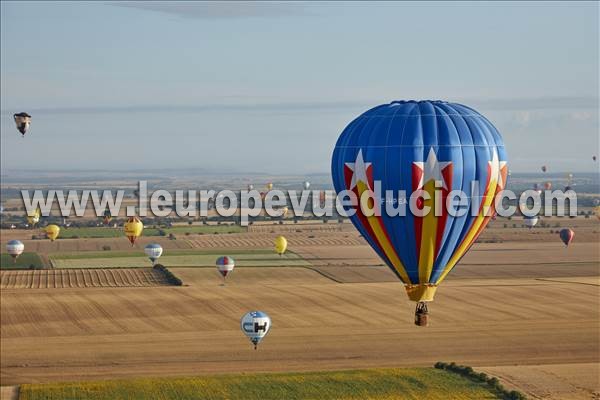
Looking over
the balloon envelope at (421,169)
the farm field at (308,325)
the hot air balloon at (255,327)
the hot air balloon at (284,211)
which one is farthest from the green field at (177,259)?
the balloon envelope at (421,169)

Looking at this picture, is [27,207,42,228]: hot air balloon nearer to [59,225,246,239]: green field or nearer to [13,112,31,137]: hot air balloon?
[59,225,246,239]: green field

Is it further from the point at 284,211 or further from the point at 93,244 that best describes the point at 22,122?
the point at 284,211

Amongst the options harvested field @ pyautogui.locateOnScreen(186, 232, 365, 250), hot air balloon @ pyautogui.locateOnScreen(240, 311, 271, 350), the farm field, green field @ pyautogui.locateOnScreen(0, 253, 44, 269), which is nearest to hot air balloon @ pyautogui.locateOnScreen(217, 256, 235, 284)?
the farm field

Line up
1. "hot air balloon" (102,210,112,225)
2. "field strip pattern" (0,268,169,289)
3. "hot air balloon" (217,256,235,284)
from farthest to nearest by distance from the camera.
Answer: "hot air balloon" (102,210,112,225) < "hot air balloon" (217,256,235,284) < "field strip pattern" (0,268,169,289)

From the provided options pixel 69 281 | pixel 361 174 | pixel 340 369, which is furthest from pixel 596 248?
pixel 361 174

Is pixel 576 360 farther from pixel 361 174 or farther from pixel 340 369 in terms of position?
pixel 361 174

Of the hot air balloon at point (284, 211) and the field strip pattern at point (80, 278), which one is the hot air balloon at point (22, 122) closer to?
the field strip pattern at point (80, 278)
